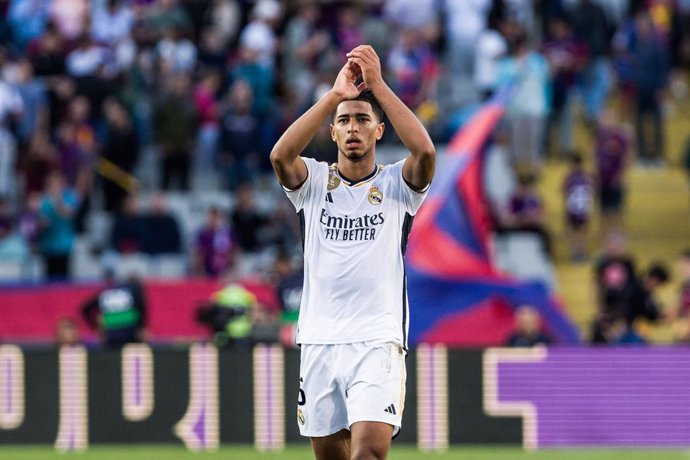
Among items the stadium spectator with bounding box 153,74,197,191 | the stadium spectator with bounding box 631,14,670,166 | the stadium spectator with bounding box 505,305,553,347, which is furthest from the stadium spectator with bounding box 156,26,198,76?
the stadium spectator with bounding box 505,305,553,347

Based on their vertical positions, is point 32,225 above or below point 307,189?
above

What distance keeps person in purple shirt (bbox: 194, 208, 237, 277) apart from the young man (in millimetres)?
11935

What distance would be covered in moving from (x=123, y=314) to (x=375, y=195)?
9.06m

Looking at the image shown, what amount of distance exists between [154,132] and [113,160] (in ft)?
2.17

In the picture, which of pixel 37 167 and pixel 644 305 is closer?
pixel 644 305

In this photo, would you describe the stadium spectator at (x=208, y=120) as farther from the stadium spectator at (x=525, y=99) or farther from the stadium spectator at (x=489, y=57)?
the stadium spectator at (x=525, y=99)

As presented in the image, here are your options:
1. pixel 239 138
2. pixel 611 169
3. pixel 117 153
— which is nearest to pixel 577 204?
pixel 611 169

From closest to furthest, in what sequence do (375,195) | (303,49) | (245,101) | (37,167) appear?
1. (375,195)
2. (37,167)
3. (245,101)
4. (303,49)

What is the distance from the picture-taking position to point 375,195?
8.33 m

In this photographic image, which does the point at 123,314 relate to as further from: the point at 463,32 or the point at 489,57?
the point at 463,32

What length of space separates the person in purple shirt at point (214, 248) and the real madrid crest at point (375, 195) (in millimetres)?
12068

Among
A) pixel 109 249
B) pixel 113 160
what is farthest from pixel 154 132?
pixel 109 249

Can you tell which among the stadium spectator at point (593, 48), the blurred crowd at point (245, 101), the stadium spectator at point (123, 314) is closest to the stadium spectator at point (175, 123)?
the blurred crowd at point (245, 101)

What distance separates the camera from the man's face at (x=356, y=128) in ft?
27.0
